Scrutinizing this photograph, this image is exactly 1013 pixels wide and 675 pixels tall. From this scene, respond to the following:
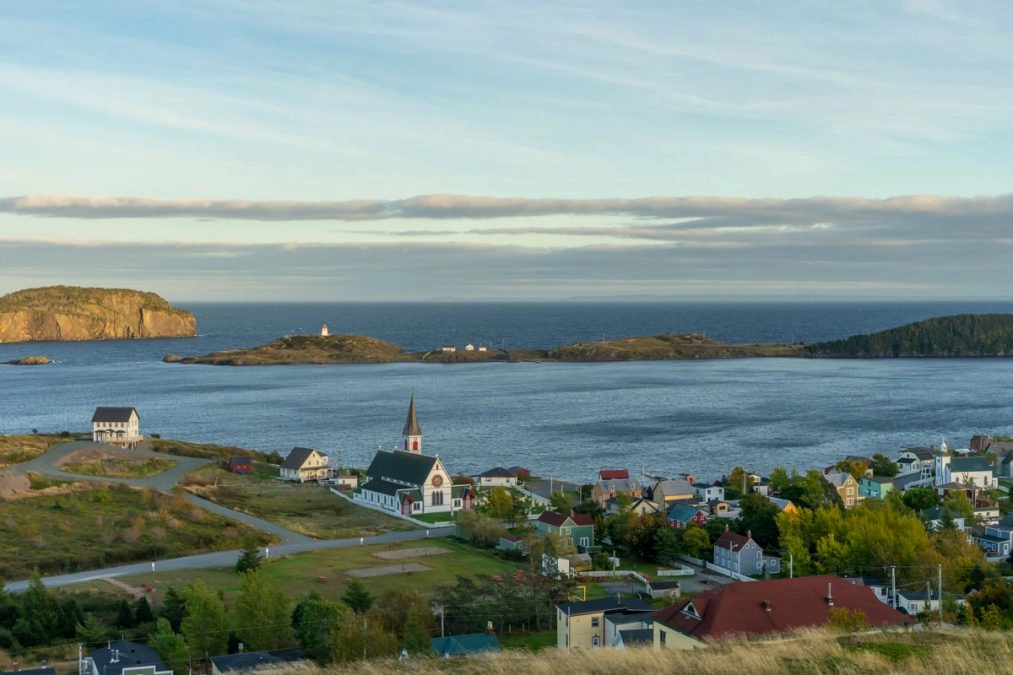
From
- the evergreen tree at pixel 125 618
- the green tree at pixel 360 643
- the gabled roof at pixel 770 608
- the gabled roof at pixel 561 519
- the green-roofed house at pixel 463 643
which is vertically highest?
the gabled roof at pixel 770 608

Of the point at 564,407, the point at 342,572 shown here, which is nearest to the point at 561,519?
the point at 342,572

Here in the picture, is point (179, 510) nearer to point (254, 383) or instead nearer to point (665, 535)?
point (665, 535)

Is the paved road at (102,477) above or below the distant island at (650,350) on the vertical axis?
below

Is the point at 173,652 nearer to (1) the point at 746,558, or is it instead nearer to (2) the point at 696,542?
(1) the point at 746,558

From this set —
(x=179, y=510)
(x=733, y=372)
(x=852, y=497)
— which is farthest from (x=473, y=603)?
(x=733, y=372)

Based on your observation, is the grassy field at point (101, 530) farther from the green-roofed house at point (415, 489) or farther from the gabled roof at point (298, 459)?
the gabled roof at point (298, 459)

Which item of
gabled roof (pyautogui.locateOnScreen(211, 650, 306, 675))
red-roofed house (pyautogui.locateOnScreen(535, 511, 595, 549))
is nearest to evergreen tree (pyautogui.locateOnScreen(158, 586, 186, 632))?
gabled roof (pyautogui.locateOnScreen(211, 650, 306, 675))

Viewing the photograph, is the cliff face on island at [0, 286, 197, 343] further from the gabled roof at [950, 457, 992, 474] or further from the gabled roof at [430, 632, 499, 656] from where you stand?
the gabled roof at [430, 632, 499, 656]

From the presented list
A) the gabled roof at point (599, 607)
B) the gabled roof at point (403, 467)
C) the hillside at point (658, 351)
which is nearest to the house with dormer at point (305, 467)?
the gabled roof at point (403, 467)
